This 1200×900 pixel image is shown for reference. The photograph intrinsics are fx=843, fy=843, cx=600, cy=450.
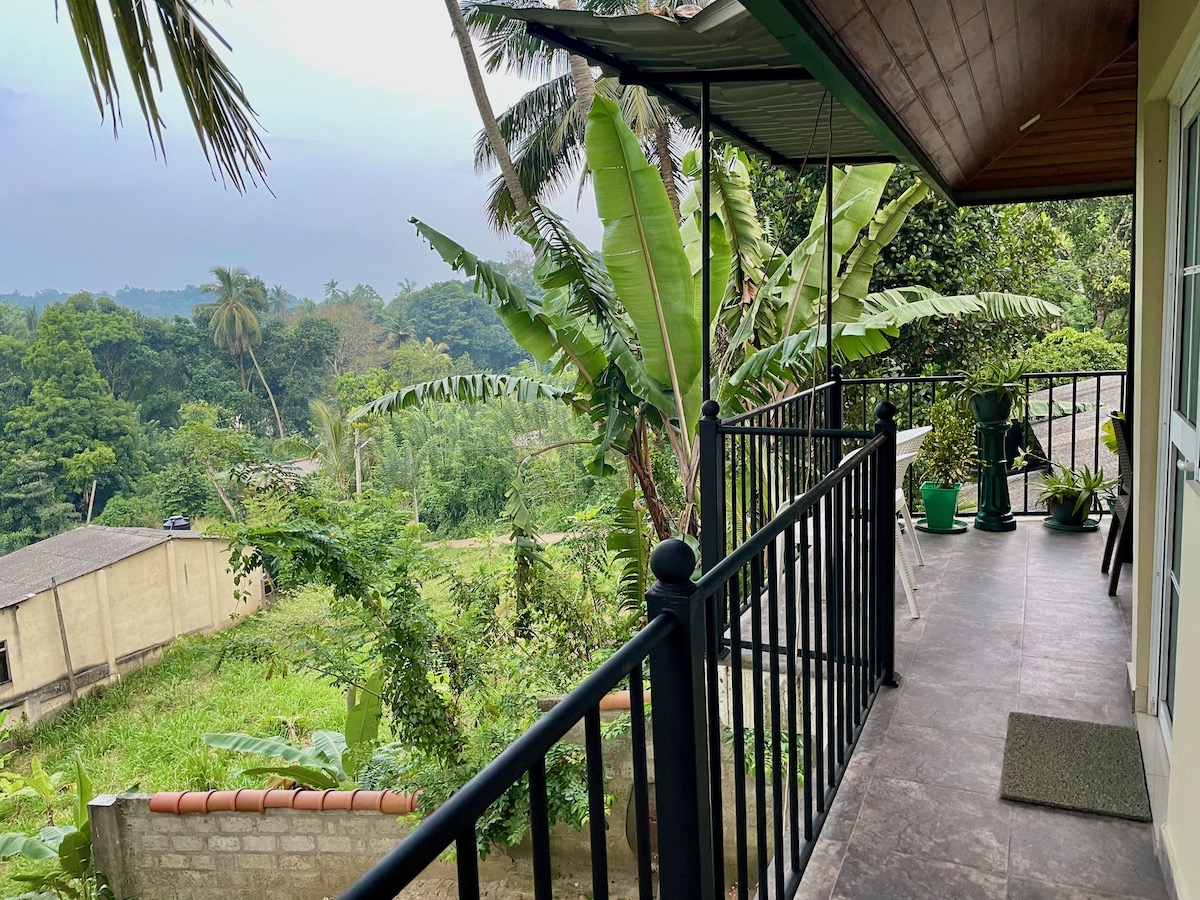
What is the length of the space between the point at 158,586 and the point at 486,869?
1214cm

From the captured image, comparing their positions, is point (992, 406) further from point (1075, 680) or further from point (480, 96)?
point (480, 96)

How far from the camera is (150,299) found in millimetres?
42344

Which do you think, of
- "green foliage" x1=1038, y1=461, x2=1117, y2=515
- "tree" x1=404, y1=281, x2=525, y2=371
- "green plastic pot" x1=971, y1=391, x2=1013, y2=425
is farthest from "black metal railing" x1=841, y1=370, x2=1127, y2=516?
"tree" x1=404, y1=281, x2=525, y2=371

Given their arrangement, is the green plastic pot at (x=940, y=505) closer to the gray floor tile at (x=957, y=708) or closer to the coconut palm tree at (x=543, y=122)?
the gray floor tile at (x=957, y=708)

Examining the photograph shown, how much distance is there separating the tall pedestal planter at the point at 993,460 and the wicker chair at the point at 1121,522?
0.96 meters

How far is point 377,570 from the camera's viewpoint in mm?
5793

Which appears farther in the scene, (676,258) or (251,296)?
(251,296)

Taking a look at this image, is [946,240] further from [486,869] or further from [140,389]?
A: [140,389]

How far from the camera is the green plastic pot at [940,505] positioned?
5379mm

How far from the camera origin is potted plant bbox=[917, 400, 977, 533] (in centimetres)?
540

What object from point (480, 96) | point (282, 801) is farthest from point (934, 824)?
point (480, 96)

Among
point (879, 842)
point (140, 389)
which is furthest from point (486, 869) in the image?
point (140, 389)

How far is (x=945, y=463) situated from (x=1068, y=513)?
30.9 inches

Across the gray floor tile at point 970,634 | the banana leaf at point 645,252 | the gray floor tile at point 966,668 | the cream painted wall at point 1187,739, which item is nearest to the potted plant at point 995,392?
the banana leaf at point 645,252
